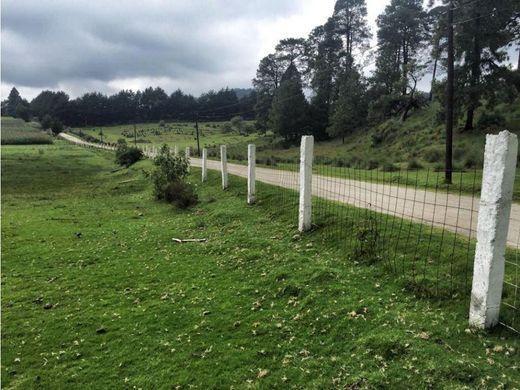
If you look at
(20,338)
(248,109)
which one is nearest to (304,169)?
(20,338)

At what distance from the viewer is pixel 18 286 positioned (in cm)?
835

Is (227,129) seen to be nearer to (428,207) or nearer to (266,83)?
(266,83)

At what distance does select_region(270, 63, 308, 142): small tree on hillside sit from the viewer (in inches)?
2496

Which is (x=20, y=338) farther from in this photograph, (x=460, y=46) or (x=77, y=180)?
(x=460, y=46)

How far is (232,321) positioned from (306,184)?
4.00 meters

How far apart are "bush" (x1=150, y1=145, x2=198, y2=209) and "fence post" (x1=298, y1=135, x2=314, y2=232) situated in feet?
24.8

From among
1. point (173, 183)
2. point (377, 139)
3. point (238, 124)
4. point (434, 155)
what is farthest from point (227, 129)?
point (173, 183)

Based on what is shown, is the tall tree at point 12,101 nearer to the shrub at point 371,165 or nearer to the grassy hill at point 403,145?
the grassy hill at point 403,145

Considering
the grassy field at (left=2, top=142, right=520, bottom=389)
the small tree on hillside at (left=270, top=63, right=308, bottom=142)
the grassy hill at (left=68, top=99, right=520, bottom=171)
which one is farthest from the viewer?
the small tree on hillside at (left=270, top=63, right=308, bottom=142)

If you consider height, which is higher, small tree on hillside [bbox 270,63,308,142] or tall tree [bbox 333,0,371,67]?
tall tree [bbox 333,0,371,67]

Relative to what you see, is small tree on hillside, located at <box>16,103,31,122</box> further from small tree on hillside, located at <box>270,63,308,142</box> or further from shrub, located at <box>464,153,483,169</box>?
shrub, located at <box>464,153,483,169</box>

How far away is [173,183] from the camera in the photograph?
17.3 meters

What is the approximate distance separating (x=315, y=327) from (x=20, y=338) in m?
4.40

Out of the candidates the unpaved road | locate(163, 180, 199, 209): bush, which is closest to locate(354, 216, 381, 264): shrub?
the unpaved road
